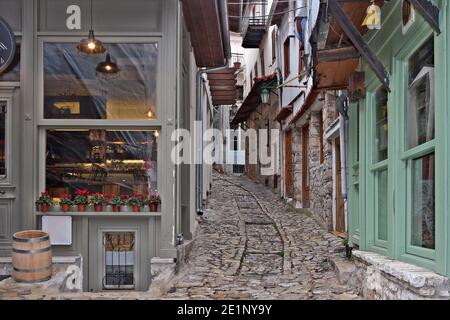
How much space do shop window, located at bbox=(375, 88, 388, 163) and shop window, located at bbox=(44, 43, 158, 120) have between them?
9.33 feet

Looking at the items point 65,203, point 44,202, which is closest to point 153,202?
point 65,203

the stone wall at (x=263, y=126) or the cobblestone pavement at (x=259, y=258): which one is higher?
the stone wall at (x=263, y=126)

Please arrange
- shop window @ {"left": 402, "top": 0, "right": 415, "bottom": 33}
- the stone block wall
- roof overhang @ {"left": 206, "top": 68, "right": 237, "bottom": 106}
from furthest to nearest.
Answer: roof overhang @ {"left": 206, "top": 68, "right": 237, "bottom": 106}
the stone block wall
shop window @ {"left": 402, "top": 0, "right": 415, "bottom": 33}

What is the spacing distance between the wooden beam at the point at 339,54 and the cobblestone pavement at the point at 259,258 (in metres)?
2.82

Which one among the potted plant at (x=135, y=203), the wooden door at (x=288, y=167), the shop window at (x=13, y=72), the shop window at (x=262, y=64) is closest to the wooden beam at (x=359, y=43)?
the potted plant at (x=135, y=203)

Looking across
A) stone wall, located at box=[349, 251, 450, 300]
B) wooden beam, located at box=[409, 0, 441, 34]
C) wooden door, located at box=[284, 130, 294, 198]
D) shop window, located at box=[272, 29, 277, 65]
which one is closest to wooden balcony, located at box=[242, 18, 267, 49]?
shop window, located at box=[272, 29, 277, 65]

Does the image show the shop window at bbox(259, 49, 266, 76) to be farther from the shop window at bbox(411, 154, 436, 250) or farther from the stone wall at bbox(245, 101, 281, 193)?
the shop window at bbox(411, 154, 436, 250)

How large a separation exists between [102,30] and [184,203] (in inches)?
126

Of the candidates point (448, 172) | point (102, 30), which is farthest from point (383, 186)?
point (102, 30)

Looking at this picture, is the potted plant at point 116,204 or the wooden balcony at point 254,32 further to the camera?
the wooden balcony at point 254,32

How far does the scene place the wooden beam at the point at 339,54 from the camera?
664 centimetres

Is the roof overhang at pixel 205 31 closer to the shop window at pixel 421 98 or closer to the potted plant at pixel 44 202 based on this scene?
the potted plant at pixel 44 202

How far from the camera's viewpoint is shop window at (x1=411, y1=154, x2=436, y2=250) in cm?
438

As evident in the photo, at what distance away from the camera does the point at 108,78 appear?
738 centimetres
